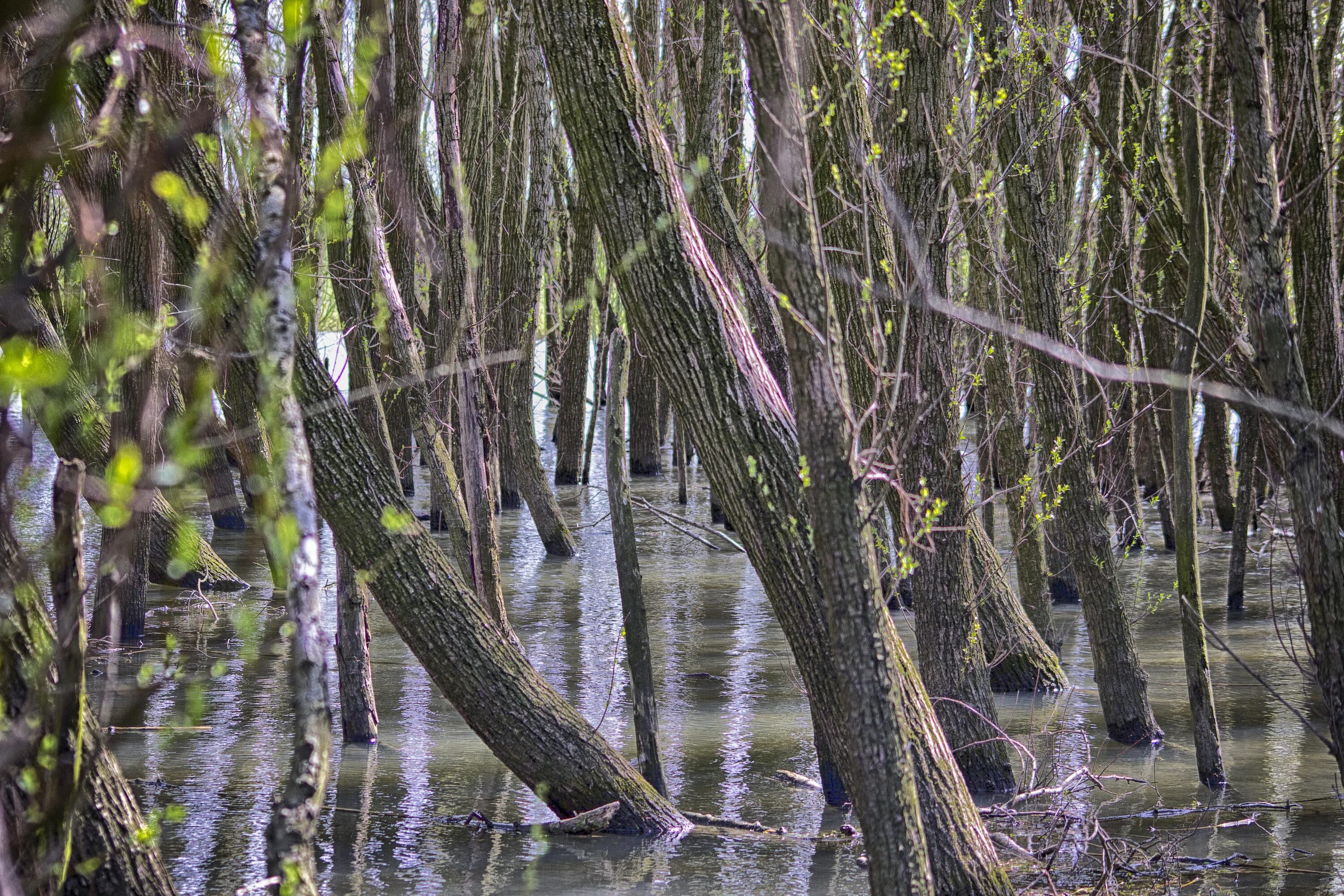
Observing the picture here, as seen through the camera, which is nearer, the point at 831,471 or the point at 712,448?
the point at 831,471

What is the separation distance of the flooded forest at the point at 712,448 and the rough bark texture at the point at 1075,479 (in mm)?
28

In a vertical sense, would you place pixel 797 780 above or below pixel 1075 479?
below

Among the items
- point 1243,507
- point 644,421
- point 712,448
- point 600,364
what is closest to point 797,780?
point 712,448

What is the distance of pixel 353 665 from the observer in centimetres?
722

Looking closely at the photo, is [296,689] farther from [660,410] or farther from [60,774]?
[660,410]

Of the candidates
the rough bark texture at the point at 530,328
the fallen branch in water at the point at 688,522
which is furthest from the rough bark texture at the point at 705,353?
the rough bark texture at the point at 530,328

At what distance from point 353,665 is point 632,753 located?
1633 millimetres

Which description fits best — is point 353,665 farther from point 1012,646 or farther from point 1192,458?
point 1192,458

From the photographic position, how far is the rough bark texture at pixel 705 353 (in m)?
4.11

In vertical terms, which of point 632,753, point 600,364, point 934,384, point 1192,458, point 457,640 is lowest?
point 632,753

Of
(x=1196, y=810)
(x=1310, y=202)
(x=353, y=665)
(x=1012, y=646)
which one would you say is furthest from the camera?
(x=1012, y=646)

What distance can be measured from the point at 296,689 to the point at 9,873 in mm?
619

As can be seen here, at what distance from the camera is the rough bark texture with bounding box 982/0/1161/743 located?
7.19 metres

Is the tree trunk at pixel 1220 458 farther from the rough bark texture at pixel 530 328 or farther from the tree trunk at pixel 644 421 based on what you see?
the tree trunk at pixel 644 421
